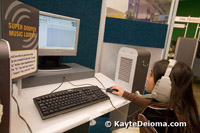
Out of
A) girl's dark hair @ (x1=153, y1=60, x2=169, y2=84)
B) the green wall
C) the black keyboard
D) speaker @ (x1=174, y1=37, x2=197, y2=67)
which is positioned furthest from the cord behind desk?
the green wall

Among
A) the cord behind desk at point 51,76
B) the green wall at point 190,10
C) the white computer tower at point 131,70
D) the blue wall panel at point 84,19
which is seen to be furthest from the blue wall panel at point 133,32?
the green wall at point 190,10

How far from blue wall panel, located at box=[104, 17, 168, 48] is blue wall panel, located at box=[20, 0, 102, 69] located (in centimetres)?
15

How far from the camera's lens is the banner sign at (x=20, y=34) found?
0.52 metres

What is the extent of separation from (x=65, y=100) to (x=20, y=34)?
1.14 feet

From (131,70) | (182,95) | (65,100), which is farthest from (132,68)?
(65,100)

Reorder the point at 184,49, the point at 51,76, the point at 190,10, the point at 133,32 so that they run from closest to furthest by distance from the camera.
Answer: the point at 51,76 → the point at 133,32 → the point at 184,49 → the point at 190,10

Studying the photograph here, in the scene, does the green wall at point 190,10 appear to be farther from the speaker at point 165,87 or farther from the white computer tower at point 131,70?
the speaker at point 165,87

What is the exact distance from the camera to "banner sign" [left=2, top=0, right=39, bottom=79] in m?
0.52

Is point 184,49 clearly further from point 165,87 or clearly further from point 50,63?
point 50,63

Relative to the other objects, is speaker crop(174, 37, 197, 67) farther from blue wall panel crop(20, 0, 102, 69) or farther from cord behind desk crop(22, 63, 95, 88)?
cord behind desk crop(22, 63, 95, 88)

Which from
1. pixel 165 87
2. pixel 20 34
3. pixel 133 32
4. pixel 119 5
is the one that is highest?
pixel 119 5

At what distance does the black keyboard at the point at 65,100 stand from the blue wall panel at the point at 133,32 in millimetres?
803

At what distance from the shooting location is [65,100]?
0.62 m

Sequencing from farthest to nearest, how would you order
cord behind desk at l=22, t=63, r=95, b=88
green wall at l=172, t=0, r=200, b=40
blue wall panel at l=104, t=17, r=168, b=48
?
green wall at l=172, t=0, r=200, b=40 → blue wall panel at l=104, t=17, r=168, b=48 → cord behind desk at l=22, t=63, r=95, b=88
